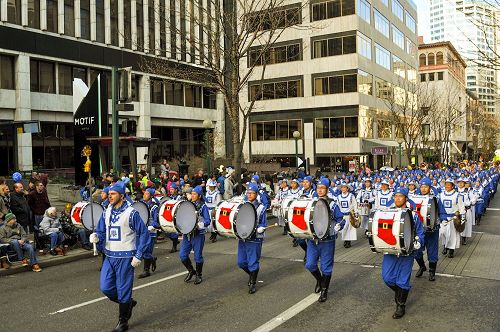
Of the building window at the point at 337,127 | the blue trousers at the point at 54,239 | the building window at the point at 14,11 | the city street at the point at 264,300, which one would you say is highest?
the building window at the point at 14,11

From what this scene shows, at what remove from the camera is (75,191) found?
22.6m

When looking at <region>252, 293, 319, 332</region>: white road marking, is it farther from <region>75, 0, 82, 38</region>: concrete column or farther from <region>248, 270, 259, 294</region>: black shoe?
<region>75, 0, 82, 38</region>: concrete column

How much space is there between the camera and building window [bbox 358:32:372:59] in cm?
4424

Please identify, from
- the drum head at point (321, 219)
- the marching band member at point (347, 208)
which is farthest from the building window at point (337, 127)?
the drum head at point (321, 219)

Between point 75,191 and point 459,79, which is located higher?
point 459,79

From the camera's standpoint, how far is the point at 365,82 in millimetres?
45562

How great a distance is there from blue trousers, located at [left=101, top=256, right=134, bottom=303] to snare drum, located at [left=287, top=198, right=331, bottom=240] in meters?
2.92

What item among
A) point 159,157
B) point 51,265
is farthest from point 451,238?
Result: point 159,157

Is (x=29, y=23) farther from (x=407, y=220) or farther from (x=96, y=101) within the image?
(x=407, y=220)

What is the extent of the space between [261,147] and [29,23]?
24.4 meters

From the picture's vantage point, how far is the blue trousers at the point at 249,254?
8836mm

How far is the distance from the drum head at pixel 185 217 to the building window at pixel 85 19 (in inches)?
1182

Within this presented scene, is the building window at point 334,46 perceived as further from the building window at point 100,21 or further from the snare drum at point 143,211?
the snare drum at point 143,211

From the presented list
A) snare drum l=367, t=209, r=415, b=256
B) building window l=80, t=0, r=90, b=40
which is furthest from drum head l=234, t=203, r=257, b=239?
building window l=80, t=0, r=90, b=40
